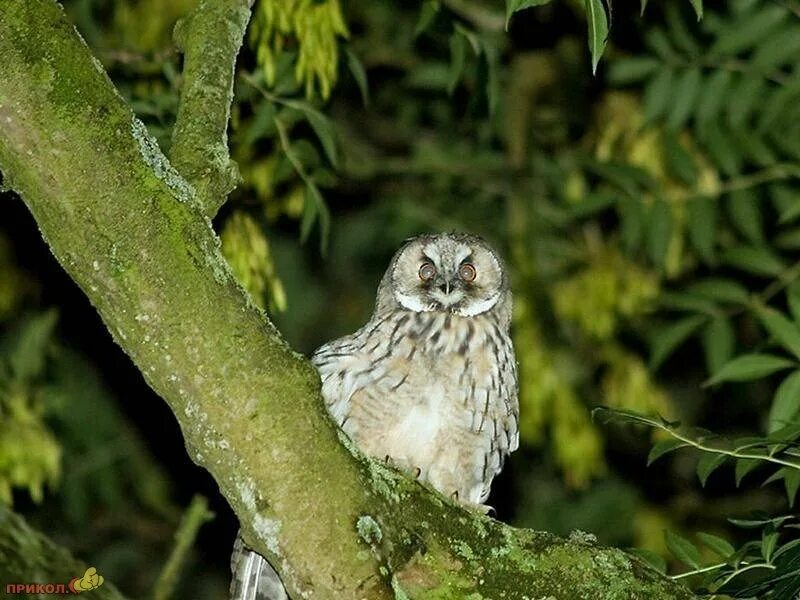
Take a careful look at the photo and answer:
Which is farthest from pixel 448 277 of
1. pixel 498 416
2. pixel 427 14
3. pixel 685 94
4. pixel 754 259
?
pixel 685 94

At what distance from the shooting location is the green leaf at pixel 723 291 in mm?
4242

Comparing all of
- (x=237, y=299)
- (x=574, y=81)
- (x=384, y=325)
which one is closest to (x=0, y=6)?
(x=237, y=299)

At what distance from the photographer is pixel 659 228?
16.0 feet

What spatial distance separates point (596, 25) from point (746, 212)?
258cm

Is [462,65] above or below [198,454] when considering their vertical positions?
above

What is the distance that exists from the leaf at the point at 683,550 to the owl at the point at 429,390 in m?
0.76

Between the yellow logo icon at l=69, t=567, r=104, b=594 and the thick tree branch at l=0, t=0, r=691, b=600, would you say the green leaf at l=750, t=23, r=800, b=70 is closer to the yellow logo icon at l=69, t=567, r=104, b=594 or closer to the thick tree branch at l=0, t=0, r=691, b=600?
the thick tree branch at l=0, t=0, r=691, b=600

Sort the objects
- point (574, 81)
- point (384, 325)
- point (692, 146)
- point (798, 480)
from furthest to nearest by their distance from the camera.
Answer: point (574, 81), point (692, 146), point (384, 325), point (798, 480)

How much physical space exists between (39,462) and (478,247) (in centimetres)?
173

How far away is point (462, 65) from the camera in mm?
4012

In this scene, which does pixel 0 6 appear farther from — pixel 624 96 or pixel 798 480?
pixel 624 96

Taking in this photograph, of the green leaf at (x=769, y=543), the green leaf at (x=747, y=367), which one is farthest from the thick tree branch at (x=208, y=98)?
the green leaf at (x=747, y=367)

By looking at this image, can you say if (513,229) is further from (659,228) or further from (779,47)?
(779,47)

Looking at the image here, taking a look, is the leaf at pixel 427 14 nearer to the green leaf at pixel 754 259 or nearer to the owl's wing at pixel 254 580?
the green leaf at pixel 754 259
